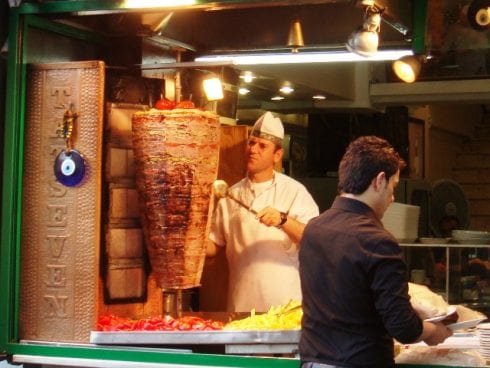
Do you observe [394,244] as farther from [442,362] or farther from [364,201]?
[442,362]

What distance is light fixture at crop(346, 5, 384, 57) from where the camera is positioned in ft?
12.3

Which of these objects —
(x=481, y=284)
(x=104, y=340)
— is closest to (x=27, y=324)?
(x=104, y=340)

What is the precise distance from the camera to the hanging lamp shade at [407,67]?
5047 mm

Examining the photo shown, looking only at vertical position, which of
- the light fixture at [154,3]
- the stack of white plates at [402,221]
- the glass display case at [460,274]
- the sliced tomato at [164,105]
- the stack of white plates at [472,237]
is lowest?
the glass display case at [460,274]

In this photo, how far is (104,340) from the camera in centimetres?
382

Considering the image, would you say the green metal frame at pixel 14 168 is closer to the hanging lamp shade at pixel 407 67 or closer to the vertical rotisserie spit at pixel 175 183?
the vertical rotisserie spit at pixel 175 183

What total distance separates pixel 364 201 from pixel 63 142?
1629 millimetres

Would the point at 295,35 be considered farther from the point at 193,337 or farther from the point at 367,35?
the point at 193,337

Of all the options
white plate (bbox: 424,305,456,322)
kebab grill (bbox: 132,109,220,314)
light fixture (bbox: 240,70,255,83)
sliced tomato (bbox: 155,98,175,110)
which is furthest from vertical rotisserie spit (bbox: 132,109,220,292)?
light fixture (bbox: 240,70,255,83)

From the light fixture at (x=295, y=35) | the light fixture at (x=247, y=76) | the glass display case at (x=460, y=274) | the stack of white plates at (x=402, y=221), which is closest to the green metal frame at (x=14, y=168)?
the light fixture at (x=295, y=35)

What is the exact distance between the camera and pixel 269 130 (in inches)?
187

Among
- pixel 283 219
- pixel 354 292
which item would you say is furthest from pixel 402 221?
pixel 354 292

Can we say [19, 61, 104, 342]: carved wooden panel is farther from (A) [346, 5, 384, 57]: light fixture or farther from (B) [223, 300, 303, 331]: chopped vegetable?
(A) [346, 5, 384, 57]: light fixture

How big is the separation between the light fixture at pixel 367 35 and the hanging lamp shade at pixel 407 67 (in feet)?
4.16
